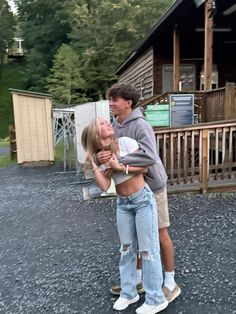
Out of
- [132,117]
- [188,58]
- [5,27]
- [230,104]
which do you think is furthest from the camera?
[5,27]

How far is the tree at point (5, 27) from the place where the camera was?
48.0m

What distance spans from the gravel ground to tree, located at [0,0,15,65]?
4509cm

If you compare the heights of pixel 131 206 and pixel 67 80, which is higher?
pixel 67 80

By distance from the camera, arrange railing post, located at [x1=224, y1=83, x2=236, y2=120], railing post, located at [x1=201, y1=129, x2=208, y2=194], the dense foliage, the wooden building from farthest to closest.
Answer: the dense foliage, the wooden building, railing post, located at [x1=224, y1=83, x2=236, y2=120], railing post, located at [x1=201, y1=129, x2=208, y2=194]

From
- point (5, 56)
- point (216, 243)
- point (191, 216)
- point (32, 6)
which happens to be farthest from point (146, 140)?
point (5, 56)

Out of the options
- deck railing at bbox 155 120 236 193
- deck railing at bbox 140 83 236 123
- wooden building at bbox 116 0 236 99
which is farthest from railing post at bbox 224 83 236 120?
wooden building at bbox 116 0 236 99

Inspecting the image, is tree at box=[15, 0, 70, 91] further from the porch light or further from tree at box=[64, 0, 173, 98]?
the porch light

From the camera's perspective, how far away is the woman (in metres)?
2.56

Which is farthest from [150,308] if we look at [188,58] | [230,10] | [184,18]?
[188,58]

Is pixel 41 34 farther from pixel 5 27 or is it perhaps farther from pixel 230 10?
pixel 230 10

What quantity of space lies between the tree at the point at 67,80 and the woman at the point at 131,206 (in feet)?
86.5

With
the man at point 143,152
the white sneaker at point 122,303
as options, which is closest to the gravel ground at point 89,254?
the white sneaker at point 122,303

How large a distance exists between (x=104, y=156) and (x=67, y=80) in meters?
27.4

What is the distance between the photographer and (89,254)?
4.01 metres
